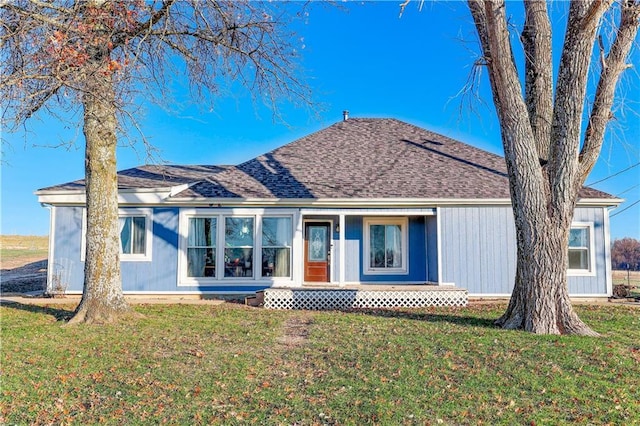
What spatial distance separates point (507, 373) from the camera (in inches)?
211

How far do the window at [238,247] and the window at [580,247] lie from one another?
357 inches

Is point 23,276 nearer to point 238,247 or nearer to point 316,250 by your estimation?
point 238,247

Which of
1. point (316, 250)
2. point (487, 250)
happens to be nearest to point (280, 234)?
point (316, 250)

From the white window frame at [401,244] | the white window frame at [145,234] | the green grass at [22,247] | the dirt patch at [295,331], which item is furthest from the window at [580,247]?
the green grass at [22,247]

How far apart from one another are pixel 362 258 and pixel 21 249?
3435 centimetres

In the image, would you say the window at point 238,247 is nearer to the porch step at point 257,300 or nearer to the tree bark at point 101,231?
the porch step at point 257,300

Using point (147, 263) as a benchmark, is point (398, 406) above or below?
below

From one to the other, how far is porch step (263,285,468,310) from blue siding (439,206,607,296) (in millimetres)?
1141

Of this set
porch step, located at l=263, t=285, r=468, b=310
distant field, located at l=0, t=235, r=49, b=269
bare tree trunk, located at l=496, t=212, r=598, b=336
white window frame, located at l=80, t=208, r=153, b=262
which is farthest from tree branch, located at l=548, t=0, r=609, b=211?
distant field, located at l=0, t=235, r=49, b=269

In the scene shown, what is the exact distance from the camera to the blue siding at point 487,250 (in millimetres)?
12289

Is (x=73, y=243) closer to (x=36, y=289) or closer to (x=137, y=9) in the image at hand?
(x=36, y=289)

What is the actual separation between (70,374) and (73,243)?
26.7ft

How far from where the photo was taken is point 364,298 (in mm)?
11203

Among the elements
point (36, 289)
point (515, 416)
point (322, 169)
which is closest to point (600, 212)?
point (322, 169)
